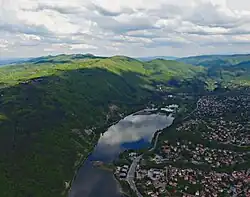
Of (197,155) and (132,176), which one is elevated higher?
(197,155)

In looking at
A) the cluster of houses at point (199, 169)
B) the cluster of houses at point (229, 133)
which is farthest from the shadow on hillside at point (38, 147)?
the cluster of houses at point (229, 133)

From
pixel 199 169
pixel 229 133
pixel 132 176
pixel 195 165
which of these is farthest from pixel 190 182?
pixel 229 133

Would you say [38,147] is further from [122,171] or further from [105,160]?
[122,171]

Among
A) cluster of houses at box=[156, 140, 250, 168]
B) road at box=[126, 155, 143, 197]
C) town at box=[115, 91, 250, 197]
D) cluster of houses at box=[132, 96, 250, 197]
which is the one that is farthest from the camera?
cluster of houses at box=[156, 140, 250, 168]

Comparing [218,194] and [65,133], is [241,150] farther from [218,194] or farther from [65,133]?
[65,133]

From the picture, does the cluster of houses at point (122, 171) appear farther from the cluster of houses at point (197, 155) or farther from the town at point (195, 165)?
the cluster of houses at point (197, 155)

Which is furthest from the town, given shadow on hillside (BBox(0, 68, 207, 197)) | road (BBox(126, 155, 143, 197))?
shadow on hillside (BBox(0, 68, 207, 197))

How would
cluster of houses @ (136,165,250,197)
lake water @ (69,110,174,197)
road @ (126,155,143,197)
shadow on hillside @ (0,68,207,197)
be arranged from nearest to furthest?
cluster of houses @ (136,165,250,197) → shadow on hillside @ (0,68,207,197) → lake water @ (69,110,174,197) → road @ (126,155,143,197)

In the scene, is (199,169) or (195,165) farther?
(195,165)

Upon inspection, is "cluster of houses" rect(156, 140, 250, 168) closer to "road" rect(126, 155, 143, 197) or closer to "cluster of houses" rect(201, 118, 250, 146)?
"road" rect(126, 155, 143, 197)
